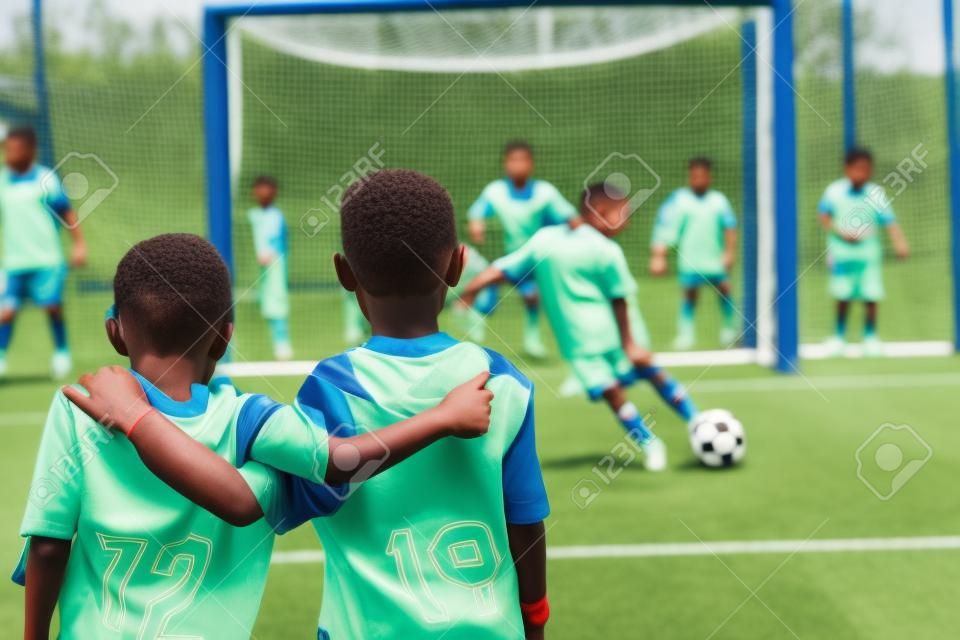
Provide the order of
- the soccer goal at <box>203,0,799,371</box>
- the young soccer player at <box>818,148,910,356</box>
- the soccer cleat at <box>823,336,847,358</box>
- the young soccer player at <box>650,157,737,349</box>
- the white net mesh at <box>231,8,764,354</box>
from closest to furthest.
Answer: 1. the soccer goal at <box>203,0,799,371</box>
2. the white net mesh at <box>231,8,764,354</box>
3. the young soccer player at <box>818,148,910,356</box>
4. the soccer cleat at <box>823,336,847,358</box>
5. the young soccer player at <box>650,157,737,349</box>

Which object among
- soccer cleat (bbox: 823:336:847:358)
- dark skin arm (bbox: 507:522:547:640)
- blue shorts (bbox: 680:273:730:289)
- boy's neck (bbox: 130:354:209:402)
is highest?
boy's neck (bbox: 130:354:209:402)

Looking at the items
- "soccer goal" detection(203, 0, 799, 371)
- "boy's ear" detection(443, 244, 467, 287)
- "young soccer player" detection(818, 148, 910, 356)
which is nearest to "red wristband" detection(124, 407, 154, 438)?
"boy's ear" detection(443, 244, 467, 287)

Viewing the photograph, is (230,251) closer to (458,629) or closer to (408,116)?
(408,116)

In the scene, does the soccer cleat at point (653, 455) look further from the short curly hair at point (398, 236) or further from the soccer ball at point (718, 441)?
the short curly hair at point (398, 236)

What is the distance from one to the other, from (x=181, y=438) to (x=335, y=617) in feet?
1.22

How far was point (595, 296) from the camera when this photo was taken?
17.4ft

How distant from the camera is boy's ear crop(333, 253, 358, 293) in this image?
1748 mm

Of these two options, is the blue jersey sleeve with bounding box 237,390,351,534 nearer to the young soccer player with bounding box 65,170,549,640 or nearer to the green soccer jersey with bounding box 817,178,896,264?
the young soccer player with bounding box 65,170,549,640

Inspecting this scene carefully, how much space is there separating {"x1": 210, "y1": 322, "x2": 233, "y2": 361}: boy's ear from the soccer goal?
18.4 feet

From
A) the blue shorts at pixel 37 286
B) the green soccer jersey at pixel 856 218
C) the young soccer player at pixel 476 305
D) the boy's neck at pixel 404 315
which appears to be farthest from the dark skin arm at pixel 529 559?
the green soccer jersey at pixel 856 218

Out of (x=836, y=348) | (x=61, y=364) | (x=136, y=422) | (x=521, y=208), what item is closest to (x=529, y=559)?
(x=136, y=422)

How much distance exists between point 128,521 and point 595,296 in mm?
3864

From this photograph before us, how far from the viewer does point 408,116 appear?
408 inches

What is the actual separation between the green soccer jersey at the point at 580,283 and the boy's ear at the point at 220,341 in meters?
3.40
